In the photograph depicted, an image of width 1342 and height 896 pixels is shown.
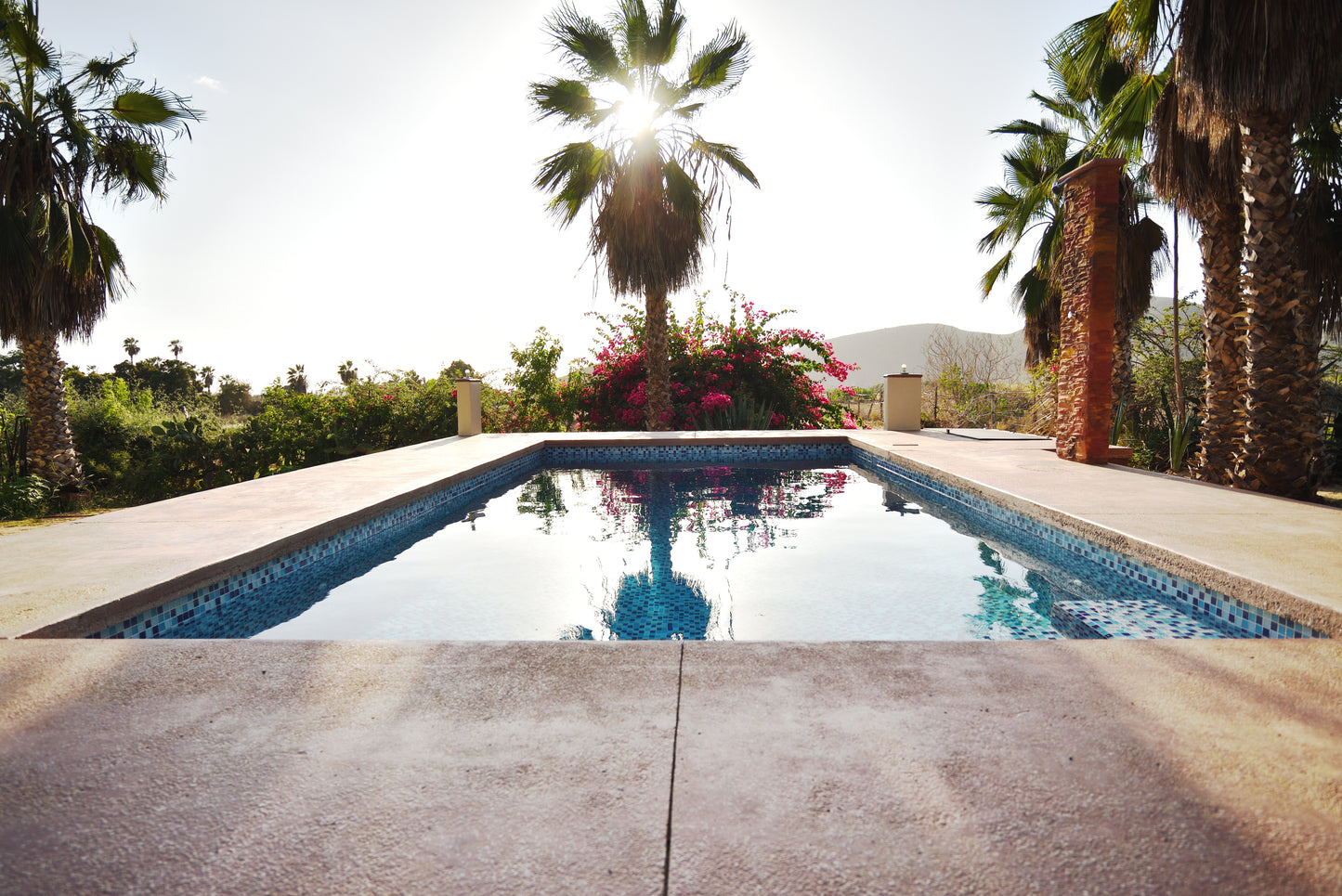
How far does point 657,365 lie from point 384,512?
22.5 feet

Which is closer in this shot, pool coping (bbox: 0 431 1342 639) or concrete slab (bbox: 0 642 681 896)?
concrete slab (bbox: 0 642 681 896)

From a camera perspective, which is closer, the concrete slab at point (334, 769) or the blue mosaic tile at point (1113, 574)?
the concrete slab at point (334, 769)

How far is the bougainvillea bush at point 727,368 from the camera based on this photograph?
12383 millimetres

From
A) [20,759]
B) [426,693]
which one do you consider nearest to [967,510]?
A: [426,693]

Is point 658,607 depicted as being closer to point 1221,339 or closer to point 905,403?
point 1221,339

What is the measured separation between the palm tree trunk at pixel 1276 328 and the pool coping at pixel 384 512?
3.13 ft

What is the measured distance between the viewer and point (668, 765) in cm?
154

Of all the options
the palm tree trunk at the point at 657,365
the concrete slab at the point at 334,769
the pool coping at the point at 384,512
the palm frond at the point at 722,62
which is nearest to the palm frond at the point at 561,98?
the palm frond at the point at 722,62

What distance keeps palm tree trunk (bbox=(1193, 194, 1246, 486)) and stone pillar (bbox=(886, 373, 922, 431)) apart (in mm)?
4367

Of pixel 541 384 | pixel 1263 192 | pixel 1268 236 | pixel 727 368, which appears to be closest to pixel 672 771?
pixel 1268 236

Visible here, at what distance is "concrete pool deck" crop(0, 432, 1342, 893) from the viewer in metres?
1.22

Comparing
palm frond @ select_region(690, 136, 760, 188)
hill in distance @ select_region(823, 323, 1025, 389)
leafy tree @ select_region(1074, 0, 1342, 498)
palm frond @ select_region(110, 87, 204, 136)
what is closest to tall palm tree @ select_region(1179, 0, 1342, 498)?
leafy tree @ select_region(1074, 0, 1342, 498)

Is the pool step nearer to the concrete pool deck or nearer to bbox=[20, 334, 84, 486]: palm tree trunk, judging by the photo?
the concrete pool deck

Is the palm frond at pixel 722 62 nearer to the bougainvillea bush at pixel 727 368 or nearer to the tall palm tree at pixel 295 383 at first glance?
the bougainvillea bush at pixel 727 368
